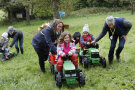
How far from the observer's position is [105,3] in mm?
45156

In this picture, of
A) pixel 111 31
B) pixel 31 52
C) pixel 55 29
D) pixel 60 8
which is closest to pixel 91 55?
pixel 111 31

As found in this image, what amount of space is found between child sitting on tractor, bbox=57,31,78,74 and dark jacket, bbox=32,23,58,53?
0.72ft

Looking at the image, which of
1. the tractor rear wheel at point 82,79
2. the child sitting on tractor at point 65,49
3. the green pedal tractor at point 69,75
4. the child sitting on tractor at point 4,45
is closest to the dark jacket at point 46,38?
the child sitting on tractor at point 65,49

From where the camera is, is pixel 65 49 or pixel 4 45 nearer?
pixel 65 49

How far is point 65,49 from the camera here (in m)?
5.07

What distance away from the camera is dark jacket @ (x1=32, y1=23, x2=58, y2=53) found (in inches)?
189

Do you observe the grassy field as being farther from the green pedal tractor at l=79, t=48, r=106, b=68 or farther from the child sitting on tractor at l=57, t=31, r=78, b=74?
the child sitting on tractor at l=57, t=31, r=78, b=74

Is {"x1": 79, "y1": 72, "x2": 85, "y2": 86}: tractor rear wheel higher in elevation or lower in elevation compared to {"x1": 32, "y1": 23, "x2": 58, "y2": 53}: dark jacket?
lower

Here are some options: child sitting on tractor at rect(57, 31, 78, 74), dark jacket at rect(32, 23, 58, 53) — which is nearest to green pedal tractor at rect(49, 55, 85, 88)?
child sitting on tractor at rect(57, 31, 78, 74)

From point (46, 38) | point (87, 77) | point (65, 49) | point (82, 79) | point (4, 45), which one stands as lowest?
point (87, 77)

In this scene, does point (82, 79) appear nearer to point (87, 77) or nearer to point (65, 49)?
point (87, 77)

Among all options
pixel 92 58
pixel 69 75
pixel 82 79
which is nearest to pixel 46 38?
pixel 69 75

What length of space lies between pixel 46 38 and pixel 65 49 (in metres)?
0.68

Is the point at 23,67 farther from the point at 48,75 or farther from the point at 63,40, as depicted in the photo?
the point at 63,40
